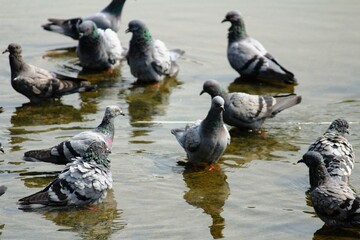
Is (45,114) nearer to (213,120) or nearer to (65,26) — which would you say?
(213,120)

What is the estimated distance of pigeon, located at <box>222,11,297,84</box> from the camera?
13.4 metres

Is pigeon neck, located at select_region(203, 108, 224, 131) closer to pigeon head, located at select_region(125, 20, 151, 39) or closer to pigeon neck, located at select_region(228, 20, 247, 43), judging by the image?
pigeon head, located at select_region(125, 20, 151, 39)

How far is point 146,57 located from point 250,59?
169 centimetres

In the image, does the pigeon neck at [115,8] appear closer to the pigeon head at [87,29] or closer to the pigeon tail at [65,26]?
the pigeon tail at [65,26]

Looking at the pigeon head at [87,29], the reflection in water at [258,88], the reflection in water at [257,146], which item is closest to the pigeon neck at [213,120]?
the reflection in water at [257,146]

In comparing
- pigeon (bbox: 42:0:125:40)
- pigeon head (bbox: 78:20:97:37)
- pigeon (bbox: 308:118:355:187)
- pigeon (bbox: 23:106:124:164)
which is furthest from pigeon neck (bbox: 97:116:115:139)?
pigeon (bbox: 42:0:125:40)

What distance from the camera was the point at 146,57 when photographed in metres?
13.4

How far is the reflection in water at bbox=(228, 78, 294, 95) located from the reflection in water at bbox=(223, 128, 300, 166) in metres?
2.06

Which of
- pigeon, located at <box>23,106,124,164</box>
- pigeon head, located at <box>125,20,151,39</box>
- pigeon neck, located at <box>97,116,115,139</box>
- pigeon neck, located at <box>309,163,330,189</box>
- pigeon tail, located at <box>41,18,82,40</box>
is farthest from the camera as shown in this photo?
pigeon tail, located at <box>41,18,82,40</box>

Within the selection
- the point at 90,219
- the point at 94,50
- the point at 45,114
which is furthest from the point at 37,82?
the point at 90,219

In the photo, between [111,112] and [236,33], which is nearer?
[111,112]

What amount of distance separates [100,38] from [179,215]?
21.3ft

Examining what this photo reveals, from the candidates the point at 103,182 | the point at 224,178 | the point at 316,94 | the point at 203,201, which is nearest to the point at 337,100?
the point at 316,94

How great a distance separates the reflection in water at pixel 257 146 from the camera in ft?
33.5
